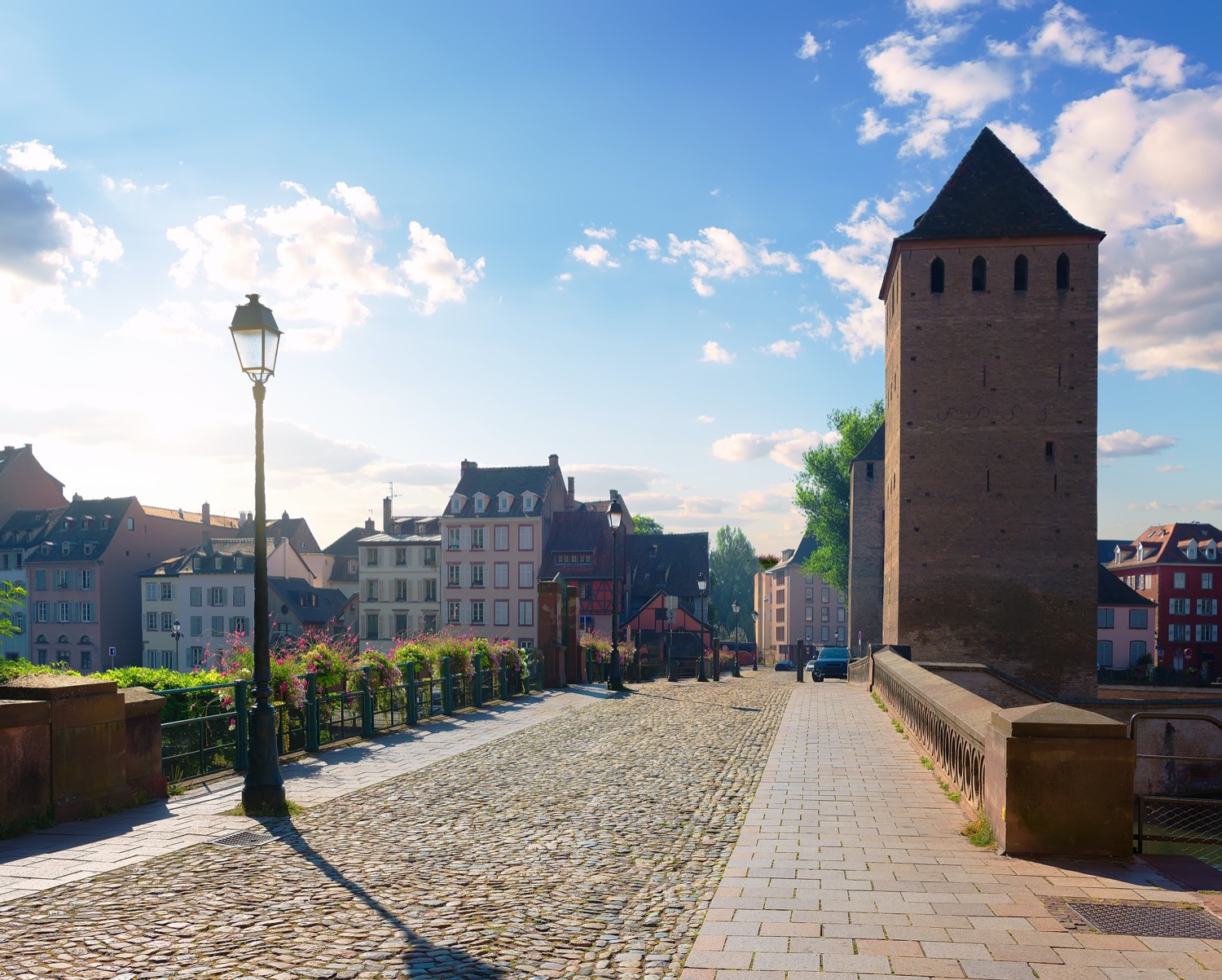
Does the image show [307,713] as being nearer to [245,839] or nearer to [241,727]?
[241,727]

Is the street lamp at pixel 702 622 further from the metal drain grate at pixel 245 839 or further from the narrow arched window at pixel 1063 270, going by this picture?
the metal drain grate at pixel 245 839

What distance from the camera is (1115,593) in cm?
6350

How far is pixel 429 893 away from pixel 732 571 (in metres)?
117

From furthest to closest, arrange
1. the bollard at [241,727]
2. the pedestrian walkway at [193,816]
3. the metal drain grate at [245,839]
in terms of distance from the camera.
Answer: the bollard at [241,727], the metal drain grate at [245,839], the pedestrian walkway at [193,816]

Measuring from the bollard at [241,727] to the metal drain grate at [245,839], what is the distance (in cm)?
312

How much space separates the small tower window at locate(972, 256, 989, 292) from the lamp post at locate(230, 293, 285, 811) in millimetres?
28195

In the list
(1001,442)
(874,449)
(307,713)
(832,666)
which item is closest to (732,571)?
(874,449)

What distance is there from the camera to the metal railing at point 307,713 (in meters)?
10.6

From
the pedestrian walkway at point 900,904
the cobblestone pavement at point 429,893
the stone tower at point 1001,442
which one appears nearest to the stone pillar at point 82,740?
the cobblestone pavement at point 429,893

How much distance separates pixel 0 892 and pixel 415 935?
3.09 meters

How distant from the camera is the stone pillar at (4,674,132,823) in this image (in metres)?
8.11

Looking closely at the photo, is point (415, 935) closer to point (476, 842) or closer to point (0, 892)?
point (476, 842)

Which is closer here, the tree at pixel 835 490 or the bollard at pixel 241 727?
the bollard at pixel 241 727

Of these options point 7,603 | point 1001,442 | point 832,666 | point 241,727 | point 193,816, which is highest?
point 1001,442
